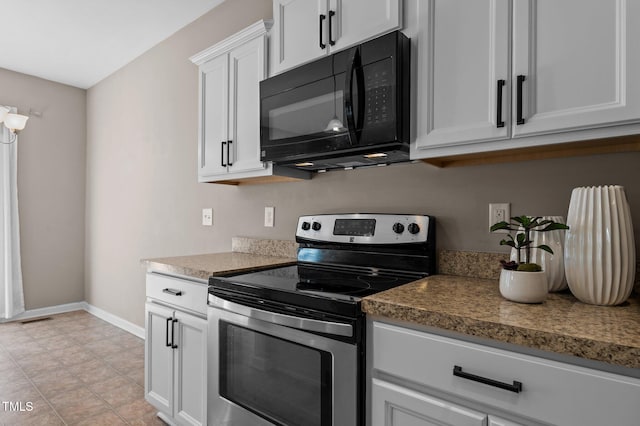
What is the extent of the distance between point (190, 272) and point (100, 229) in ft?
10.0

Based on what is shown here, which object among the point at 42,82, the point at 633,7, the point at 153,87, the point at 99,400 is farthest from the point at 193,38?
the point at 633,7

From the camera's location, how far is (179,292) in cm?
188

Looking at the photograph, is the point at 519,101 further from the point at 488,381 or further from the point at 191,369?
the point at 191,369

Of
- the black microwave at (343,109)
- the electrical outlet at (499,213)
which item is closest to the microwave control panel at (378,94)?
the black microwave at (343,109)

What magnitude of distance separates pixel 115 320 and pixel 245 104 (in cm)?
299

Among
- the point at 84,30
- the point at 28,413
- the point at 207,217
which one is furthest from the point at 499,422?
the point at 84,30

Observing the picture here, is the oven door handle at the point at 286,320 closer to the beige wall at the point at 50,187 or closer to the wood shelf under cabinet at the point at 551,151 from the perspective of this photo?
the wood shelf under cabinet at the point at 551,151

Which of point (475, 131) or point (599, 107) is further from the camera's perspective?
point (475, 131)

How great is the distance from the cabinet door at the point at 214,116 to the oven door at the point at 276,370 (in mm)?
918

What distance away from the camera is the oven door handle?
3.95ft

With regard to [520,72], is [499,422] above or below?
below

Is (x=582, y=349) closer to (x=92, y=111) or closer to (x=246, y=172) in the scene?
(x=246, y=172)

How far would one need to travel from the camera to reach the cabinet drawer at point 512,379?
0.80m

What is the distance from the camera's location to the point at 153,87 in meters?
3.41
